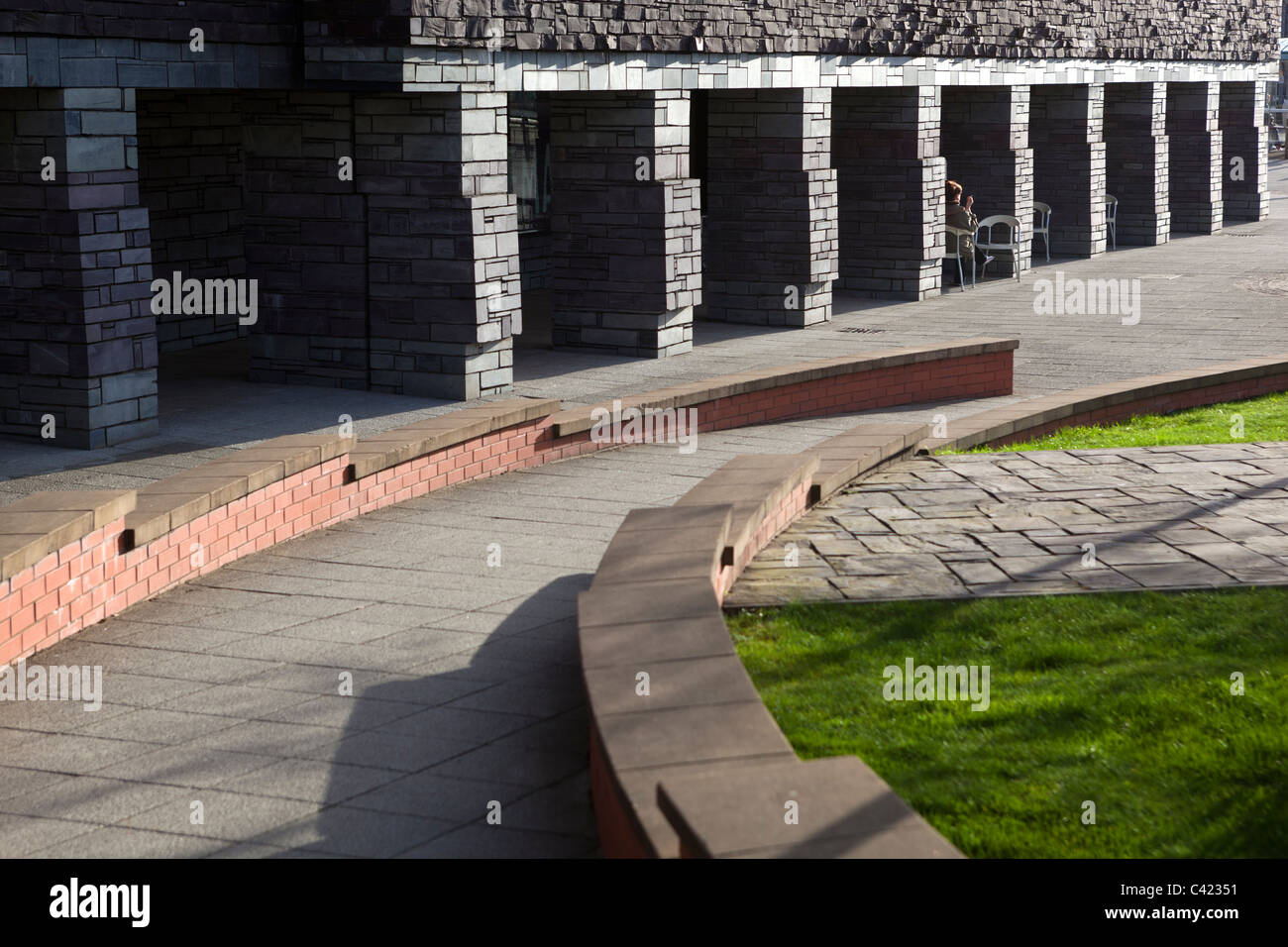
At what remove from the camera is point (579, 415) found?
10742mm

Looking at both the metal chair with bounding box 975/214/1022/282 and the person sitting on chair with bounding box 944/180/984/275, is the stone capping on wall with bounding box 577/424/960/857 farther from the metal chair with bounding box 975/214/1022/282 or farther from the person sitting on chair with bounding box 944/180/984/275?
the metal chair with bounding box 975/214/1022/282

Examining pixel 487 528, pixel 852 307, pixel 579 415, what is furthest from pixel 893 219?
pixel 487 528

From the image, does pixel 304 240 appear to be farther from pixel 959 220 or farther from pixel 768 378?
pixel 959 220

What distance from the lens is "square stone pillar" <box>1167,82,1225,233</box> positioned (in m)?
30.8

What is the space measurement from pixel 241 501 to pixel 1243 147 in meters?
31.3

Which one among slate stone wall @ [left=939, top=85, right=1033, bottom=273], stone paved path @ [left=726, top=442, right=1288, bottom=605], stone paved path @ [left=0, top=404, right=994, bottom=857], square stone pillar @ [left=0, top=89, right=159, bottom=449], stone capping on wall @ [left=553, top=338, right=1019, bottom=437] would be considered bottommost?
stone paved path @ [left=0, top=404, right=994, bottom=857]

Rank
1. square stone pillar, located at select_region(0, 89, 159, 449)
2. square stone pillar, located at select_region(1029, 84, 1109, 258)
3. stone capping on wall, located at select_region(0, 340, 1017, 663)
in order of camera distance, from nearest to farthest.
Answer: stone capping on wall, located at select_region(0, 340, 1017, 663) < square stone pillar, located at select_region(0, 89, 159, 449) < square stone pillar, located at select_region(1029, 84, 1109, 258)

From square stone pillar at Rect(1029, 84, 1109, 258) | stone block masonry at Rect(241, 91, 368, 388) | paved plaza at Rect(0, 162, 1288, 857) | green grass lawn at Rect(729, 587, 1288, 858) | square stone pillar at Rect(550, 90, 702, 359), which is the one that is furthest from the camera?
square stone pillar at Rect(1029, 84, 1109, 258)

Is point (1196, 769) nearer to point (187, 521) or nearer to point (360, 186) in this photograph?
point (187, 521)

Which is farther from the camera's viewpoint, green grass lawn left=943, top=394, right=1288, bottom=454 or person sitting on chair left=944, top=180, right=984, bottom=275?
person sitting on chair left=944, top=180, right=984, bottom=275

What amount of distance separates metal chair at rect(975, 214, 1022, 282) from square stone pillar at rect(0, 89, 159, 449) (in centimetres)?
1348

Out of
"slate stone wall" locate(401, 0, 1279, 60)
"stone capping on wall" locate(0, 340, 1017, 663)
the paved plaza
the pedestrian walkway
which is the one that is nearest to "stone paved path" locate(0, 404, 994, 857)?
the paved plaza

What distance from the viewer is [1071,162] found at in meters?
25.8

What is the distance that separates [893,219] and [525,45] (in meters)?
8.07
